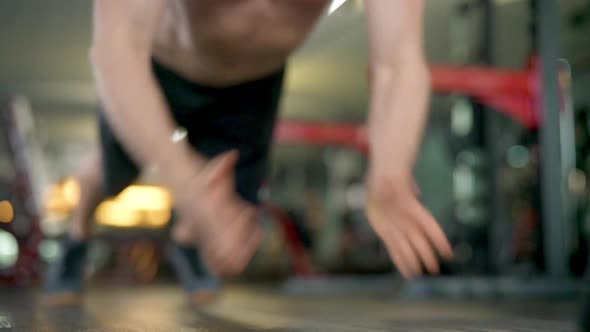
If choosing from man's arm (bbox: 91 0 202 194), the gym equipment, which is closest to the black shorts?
man's arm (bbox: 91 0 202 194)

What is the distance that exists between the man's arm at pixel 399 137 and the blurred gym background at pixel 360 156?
1191mm

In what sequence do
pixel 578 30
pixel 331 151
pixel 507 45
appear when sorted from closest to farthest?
pixel 578 30 → pixel 507 45 → pixel 331 151

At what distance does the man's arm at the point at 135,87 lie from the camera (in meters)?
0.58

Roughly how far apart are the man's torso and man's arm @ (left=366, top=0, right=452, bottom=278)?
0.77 ft

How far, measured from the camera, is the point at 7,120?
12.6 ft

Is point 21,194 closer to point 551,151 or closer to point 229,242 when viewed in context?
point 551,151

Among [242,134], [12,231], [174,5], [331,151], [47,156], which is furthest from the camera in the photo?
[47,156]

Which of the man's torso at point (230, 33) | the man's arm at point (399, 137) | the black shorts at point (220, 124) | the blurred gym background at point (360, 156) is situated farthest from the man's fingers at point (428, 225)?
the blurred gym background at point (360, 156)

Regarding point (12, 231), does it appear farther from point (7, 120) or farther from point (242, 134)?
point (242, 134)

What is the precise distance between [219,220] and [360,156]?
693 cm

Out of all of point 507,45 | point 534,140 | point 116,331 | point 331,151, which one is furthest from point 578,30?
point 116,331

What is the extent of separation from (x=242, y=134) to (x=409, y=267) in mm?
698

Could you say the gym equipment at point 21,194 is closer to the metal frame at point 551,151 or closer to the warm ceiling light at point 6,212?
the warm ceiling light at point 6,212

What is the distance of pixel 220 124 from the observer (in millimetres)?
1257
